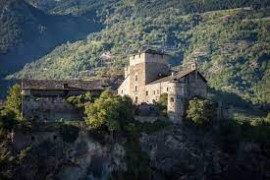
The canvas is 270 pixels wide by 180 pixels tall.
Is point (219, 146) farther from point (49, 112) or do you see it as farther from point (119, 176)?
point (49, 112)

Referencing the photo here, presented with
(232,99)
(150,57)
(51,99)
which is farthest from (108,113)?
(232,99)

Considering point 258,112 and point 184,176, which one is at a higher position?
point 258,112

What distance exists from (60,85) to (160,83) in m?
16.0

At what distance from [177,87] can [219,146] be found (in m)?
12.1

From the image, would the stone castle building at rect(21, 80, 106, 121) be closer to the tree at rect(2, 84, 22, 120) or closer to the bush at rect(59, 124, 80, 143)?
the tree at rect(2, 84, 22, 120)

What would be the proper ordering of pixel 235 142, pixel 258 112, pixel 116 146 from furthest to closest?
pixel 258 112 → pixel 235 142 → pixel 116 146

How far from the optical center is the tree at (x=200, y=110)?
357ft

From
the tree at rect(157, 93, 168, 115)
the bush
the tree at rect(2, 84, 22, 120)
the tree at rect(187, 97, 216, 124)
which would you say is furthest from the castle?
the bush

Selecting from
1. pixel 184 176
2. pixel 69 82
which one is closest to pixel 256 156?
pixel 184 176

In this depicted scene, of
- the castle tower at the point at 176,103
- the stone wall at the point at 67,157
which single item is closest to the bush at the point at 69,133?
the stone wall at the point at 67,157

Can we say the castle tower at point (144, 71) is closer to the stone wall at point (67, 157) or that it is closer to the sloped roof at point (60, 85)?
Result: the sloped roof at point (60, 85)

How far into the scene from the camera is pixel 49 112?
355 feet

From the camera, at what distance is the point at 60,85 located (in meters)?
115

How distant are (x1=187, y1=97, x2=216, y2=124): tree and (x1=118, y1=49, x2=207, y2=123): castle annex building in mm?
1520
